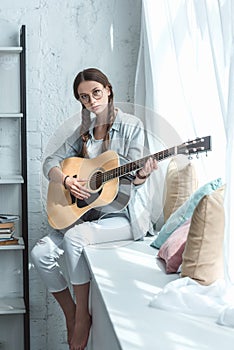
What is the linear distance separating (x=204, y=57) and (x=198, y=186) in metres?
0.68

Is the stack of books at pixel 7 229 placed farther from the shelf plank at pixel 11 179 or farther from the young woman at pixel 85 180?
the young woman at pixel 85 180

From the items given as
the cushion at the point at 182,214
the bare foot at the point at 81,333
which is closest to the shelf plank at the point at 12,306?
the bare foot at the point at 81,333

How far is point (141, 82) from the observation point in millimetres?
4039

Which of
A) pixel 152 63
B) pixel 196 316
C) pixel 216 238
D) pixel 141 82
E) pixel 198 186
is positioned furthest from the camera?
pixel 141 82

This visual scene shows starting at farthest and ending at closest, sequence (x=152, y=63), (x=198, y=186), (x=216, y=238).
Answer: (x=152, y=63)
(x=198, y=186)
(x=216, y=238)

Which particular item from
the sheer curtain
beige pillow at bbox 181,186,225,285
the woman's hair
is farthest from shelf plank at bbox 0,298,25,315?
beige pillow at bbox 181,186,225,285

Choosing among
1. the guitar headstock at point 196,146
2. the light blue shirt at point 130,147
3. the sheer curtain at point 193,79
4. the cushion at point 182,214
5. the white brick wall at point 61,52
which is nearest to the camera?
the sheer curtain at point 193,79

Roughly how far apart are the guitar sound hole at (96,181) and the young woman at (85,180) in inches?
1.3

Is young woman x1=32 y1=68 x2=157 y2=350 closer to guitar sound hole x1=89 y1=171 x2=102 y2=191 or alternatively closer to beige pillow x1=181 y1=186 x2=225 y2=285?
guitar sound hole x1=89 y1=171 x2=102 y2=191

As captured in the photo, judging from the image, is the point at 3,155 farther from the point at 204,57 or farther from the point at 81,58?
the point at 204,57

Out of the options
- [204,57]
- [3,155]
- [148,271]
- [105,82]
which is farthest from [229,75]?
[3,155]

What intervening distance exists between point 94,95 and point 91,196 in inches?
18.1

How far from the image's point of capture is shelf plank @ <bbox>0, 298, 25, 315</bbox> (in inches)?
157

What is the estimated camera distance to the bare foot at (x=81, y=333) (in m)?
3.27
